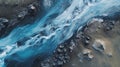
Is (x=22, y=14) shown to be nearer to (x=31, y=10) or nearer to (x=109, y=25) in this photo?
(x=31, y=10)

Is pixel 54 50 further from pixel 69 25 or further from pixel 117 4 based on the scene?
pixel 117 4

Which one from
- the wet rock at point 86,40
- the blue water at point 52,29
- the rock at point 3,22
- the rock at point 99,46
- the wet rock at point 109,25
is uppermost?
the rock at point 3,22

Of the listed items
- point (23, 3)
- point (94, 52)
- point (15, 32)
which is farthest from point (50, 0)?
point (94, 52)

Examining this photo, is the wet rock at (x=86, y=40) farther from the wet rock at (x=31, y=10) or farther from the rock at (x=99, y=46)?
the wet rock at (x=31, y=10)

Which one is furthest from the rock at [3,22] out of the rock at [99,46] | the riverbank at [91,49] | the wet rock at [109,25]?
the wet rock at [109,25]

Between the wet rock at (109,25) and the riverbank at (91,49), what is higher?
the wet rock at (109,25)

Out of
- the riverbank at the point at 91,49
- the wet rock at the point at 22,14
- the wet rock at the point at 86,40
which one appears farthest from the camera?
the wet rock at the point at 22,14

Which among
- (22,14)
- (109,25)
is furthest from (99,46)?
(22,14)

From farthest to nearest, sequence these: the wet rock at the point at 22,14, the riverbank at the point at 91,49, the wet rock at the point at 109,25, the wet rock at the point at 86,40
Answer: the wet rock at the point at 22,14, the wet rock at the point at 109,25, the wet rock at the point at 86,40, the riverbank at the point at 91,49
